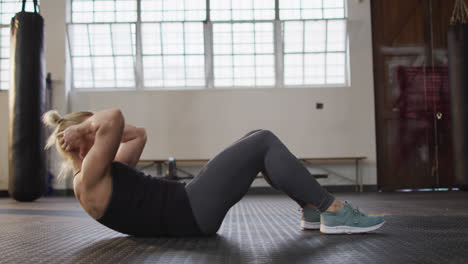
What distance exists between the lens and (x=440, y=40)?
806 centimetres

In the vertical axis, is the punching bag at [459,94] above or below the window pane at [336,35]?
below

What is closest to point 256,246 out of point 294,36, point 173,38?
point 294,36

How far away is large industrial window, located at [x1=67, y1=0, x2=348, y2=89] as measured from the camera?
27.5 feet

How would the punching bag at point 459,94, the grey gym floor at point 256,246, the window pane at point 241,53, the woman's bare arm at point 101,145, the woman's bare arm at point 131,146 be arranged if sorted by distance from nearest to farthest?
1. the grey gym floor at point 256,246
2. the woman's bare arm at point 101,145
3. the woman's bare arm at point 131,146
4. the punching bag at point 459,94
5. the window pane at point 241,53

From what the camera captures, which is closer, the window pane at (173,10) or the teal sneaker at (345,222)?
the teal sneaker at (345,222)

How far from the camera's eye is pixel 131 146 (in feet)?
6.86

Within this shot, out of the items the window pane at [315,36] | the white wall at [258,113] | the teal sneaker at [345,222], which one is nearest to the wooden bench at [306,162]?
the white wall at [258,113]

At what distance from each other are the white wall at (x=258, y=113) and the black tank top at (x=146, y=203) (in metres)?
6.09

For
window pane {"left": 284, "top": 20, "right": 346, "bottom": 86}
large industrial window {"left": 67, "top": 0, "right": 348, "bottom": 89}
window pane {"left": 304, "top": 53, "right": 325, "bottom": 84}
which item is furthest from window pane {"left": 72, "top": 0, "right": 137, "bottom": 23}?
window pane {"left": 304, "top": 53, "right": 325, "bottom": 84}

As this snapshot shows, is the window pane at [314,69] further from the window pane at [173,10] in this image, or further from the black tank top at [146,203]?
the black tank top at [146,203]

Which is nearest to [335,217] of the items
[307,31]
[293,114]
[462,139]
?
[462,139]

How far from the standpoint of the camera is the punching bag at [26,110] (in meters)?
5.74

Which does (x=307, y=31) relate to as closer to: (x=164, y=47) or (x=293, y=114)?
(x=293, y=114)

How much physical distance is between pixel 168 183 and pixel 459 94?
4863 millimetres
